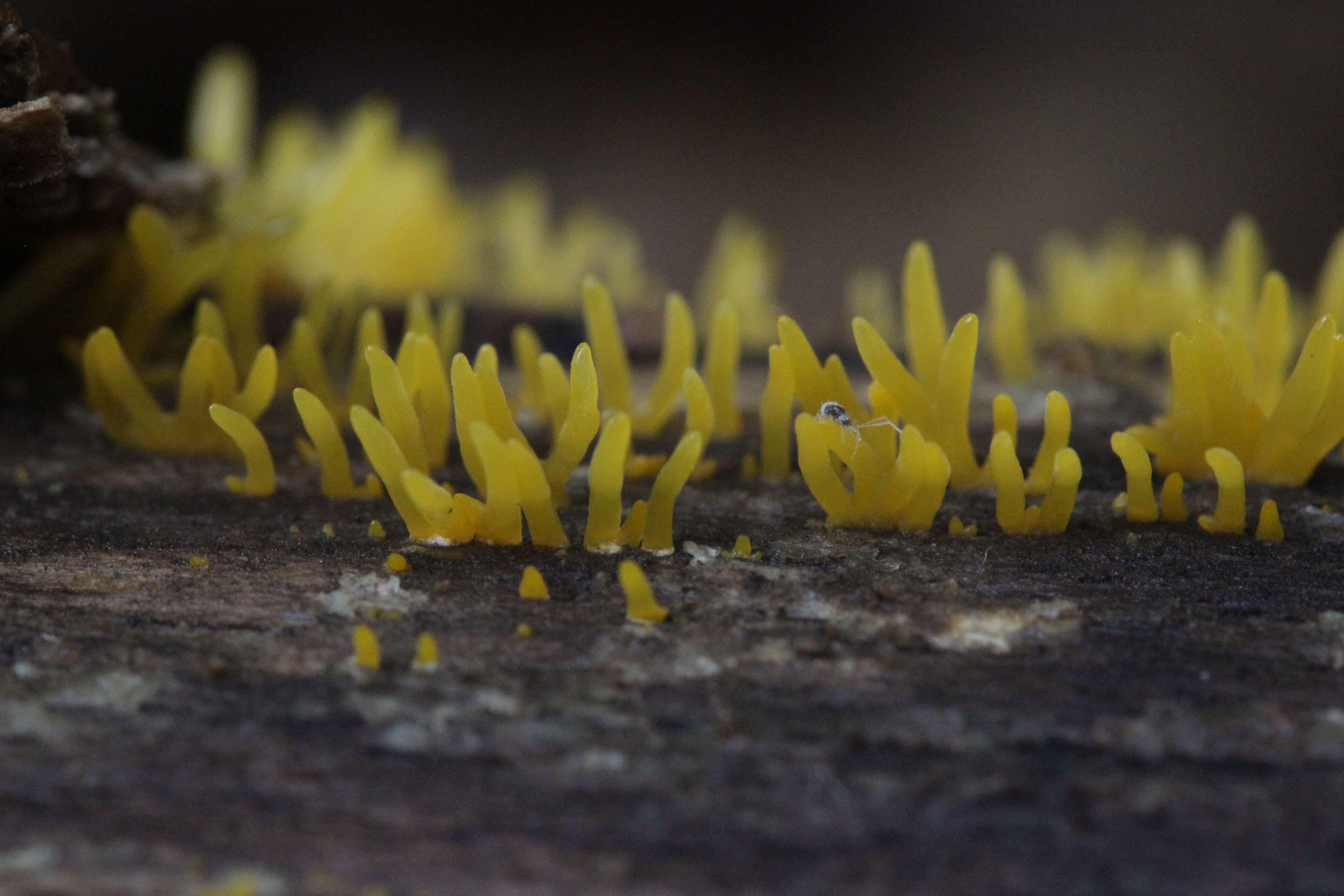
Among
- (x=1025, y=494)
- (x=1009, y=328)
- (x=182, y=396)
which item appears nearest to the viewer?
(x=1025, y=494)

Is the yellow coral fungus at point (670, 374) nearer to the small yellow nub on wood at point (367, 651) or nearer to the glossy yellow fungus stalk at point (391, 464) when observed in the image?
the glossy yellow fungus stalk at point (391, 464)

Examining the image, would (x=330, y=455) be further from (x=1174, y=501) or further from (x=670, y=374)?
Answer: (x=1174, y=501)

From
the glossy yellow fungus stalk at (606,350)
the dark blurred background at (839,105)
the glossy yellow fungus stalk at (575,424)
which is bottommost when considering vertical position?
the glossy yellow fungus stalk at (575,424)

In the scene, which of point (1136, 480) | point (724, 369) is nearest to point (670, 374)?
point (724, 369)

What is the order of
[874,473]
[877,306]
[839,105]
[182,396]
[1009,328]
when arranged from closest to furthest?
[874,473] < [182,396] < [1009,328] < [877,306] < [839,105]

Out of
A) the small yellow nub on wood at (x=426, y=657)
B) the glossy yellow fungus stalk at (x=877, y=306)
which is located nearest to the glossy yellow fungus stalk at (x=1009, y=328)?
the glossy yellow fungus stalk at (x=877, y=306)

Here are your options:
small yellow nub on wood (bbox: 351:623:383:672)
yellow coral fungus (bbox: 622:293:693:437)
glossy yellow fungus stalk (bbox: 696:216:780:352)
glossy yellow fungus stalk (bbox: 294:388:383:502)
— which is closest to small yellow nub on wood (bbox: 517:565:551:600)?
small yellow nub on wood (bbox: 351:623:383:672)

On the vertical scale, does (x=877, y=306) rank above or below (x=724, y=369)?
above
